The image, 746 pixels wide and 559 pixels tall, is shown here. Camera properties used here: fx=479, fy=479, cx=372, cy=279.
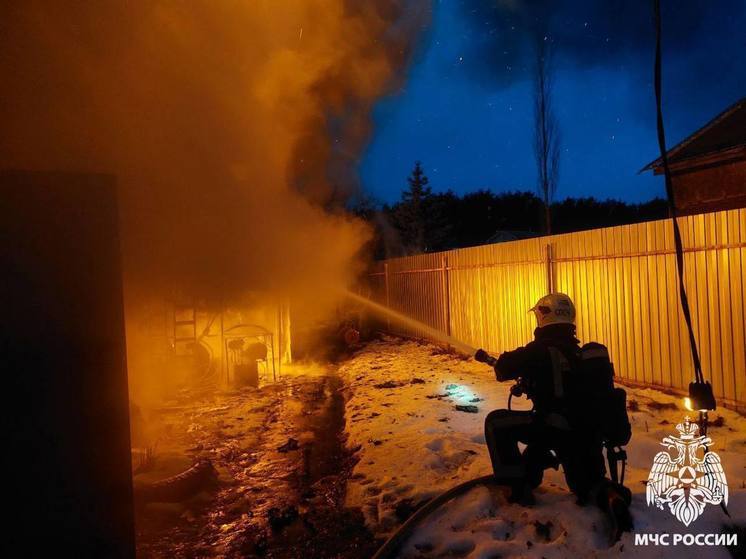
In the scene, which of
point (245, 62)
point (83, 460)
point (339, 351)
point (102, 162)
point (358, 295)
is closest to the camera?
point (83, 460)

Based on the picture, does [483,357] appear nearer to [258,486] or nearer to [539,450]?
[539,450]

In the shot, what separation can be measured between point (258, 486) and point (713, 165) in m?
11.9

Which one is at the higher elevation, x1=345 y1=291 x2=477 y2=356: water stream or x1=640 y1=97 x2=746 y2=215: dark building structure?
x1=640 y1=97 x2=746 y2=215: dark building structure

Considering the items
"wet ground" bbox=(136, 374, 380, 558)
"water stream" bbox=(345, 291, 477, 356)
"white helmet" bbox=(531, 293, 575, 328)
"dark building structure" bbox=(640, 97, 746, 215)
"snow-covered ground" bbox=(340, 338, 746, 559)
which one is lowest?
"wet ground" bbox=(136, 374, 380, 558)

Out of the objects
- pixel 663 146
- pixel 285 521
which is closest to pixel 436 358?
pixel 285 521

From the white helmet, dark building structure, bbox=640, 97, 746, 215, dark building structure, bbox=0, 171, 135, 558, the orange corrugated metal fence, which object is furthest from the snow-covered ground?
dark building structure, bbox=640, 97, 746, 215

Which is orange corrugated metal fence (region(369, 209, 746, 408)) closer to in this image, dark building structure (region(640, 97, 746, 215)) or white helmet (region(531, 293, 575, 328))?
white helmet (region(531, 293, 575, 328))

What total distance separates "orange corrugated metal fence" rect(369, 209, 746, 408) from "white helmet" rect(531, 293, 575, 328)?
10.2 ft

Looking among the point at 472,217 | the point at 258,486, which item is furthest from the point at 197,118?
the point at 472,217

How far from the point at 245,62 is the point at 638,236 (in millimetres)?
6322

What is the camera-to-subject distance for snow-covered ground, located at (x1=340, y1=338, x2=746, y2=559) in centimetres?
290

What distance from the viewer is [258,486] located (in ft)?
15.2

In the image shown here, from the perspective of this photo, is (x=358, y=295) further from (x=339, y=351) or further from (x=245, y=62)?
(x=245, y=62)

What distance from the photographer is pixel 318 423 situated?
675 cm
